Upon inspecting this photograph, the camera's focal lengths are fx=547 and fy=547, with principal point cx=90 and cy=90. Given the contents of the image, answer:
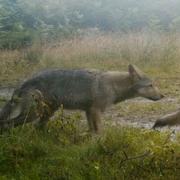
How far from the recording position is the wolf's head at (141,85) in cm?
794

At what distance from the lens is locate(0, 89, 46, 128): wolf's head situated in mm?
6957

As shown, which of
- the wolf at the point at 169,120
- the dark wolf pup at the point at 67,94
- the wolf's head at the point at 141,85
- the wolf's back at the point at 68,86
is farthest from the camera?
the wolf's head at the point at 141,85

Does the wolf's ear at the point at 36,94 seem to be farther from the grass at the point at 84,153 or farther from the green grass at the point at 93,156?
the green grass at the point at 93,156

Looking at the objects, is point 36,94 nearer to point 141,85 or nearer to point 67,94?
point 67,94

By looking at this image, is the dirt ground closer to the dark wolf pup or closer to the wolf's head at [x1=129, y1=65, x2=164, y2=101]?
the wolf's head at [x1=129, y1=65, x2=164, y2=101]

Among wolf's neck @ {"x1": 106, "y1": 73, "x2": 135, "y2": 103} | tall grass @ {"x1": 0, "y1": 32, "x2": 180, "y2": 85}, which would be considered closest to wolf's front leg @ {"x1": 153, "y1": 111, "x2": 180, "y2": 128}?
wolf's neck @ {"x1": 106, "y1": 73, "x2": 135, "y2": 103}

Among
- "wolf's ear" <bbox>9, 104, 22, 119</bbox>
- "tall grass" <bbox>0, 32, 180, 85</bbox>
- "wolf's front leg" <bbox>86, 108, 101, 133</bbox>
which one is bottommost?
"tall grass" <bbox>0, 32, 180, 85</bbox>

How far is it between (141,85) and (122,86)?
0.31 meters

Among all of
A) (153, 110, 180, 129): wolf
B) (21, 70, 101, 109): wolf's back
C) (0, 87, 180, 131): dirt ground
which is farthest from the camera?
(0, 87, 180, 131): dirt ground

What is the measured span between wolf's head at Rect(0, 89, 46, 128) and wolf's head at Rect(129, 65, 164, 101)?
1573 millimetres

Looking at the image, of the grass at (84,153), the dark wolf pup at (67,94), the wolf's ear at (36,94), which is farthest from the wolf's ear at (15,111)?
the grass at (84,153)

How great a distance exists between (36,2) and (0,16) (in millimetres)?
4026

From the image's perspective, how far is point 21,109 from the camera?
279 inches

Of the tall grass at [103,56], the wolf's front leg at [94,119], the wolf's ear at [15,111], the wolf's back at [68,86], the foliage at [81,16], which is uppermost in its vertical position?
the wolf's back at [68,86]
